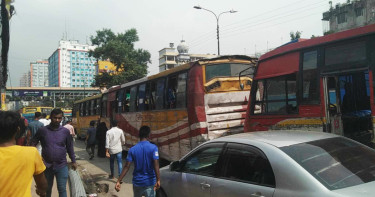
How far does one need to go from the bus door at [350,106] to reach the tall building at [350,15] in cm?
3689

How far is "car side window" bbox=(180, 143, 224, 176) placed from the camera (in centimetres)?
389

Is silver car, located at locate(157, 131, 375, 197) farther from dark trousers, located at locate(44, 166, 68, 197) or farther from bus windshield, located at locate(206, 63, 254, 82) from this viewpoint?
bus windshield, located at locate(206, 63, 254, 82)

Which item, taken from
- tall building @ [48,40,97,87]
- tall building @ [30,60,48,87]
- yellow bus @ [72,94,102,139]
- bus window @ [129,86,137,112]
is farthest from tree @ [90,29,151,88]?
tall building @ [30,60,48,87]

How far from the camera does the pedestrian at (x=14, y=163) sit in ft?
7.64

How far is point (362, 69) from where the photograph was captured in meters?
4.85

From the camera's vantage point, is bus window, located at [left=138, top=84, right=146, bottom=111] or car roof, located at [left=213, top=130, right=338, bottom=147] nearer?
car roof, located at [left=213, top=130, right=338, bottom=147]

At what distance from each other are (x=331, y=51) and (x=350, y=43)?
34cm

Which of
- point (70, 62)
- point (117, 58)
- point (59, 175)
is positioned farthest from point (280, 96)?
point (70, 62)

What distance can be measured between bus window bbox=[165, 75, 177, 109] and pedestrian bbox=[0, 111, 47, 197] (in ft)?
20.9

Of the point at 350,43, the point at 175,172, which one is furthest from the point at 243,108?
the point at 175,172

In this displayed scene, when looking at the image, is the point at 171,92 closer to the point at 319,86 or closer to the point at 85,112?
the point at 319,86

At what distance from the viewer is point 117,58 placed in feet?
113

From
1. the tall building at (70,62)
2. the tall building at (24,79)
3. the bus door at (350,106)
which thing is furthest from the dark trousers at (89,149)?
the tall building at (24,79)

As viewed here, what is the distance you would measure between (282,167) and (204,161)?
52.2 inches
